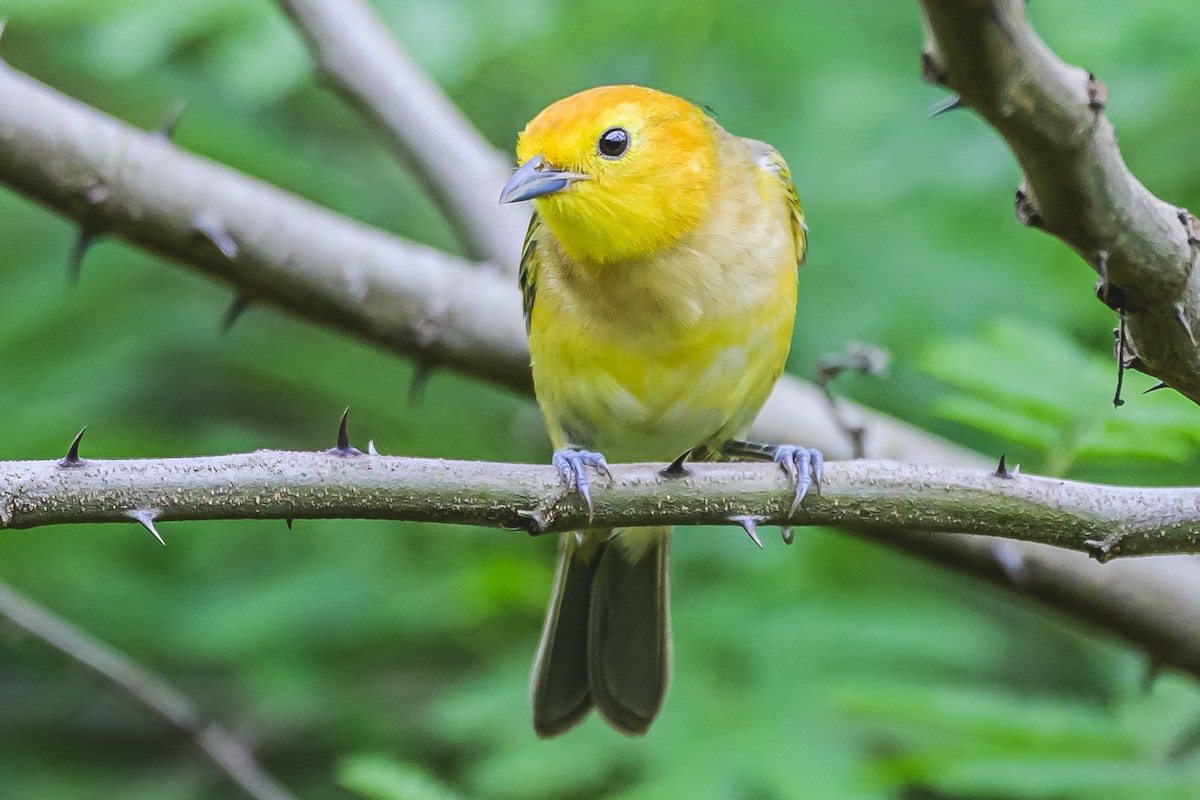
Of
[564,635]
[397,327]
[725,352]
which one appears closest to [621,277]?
[725,352]

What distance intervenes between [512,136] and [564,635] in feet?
10.9

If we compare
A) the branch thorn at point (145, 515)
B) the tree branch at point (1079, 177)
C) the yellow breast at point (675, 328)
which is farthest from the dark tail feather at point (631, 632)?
the tree branch at point (1079, 177)

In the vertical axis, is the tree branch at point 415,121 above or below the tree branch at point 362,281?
above

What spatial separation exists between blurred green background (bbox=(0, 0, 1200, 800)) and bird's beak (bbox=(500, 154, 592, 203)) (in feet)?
4.16

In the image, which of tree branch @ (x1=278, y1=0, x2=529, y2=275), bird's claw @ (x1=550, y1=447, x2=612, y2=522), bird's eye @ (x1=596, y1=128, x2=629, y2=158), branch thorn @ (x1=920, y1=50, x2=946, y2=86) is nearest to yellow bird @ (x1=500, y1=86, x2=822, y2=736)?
bird's eye @ (x1=596, y1=128, x2=629, y2=158)

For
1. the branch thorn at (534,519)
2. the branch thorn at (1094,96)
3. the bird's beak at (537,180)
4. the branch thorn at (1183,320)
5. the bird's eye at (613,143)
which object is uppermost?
the bird's eye at (613,143)

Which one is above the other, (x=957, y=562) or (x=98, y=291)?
(x=98, y=291)

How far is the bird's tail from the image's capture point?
15.0 ft

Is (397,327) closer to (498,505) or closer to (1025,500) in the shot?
(498,505)

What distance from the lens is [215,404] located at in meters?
6.47

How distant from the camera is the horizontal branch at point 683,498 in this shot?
8.25 ft

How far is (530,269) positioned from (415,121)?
1.19 metres

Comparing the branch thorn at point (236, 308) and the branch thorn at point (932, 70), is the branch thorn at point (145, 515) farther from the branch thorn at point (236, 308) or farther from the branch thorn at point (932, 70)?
the branch thorn at point (236, 308)

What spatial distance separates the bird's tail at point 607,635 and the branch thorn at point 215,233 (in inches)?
62.9
